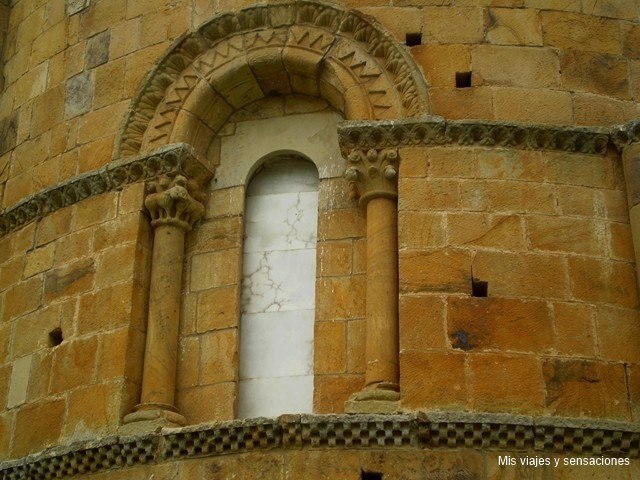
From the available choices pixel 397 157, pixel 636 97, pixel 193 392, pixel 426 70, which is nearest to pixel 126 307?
pixel 193 392

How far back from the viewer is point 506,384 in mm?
8062

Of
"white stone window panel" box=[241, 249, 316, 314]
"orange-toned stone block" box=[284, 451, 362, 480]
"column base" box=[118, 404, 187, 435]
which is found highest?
"white stone window panel" box=[241, 249, 316, 314]

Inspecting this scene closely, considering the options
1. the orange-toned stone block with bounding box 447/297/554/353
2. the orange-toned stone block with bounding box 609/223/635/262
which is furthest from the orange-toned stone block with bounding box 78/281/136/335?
the orange-toned stone block with bounding box 609/223/635/262

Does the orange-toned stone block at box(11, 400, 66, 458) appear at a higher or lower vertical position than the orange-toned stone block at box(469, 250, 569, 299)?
lower

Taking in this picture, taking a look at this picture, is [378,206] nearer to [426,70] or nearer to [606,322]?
[426,70]

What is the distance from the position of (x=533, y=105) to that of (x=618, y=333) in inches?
74.7

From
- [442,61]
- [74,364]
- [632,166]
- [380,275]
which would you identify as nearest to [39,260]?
[74,364]

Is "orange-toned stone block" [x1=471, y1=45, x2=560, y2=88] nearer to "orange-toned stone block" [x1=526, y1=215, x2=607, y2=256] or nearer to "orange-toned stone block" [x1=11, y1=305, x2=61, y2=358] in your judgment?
"orange-toned stone block" [x1=526, y1=215, x2=607, y2=256]

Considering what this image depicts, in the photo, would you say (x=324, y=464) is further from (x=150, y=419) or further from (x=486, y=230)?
(x=486, y=230)

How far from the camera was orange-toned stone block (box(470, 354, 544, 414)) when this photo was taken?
7980mm

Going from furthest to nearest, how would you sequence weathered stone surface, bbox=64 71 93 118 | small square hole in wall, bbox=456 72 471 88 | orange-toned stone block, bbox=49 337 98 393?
weathered stone surface, bbox=64 71 93 118 < small square hole in wall, bbox=456 72 471 88 < orange-toned stone block, bbox=49 337 98 393

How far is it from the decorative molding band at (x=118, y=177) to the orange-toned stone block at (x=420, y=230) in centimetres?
185

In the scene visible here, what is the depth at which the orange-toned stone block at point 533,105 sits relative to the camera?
29.7 feet

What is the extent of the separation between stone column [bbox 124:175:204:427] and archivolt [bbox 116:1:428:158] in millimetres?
521
